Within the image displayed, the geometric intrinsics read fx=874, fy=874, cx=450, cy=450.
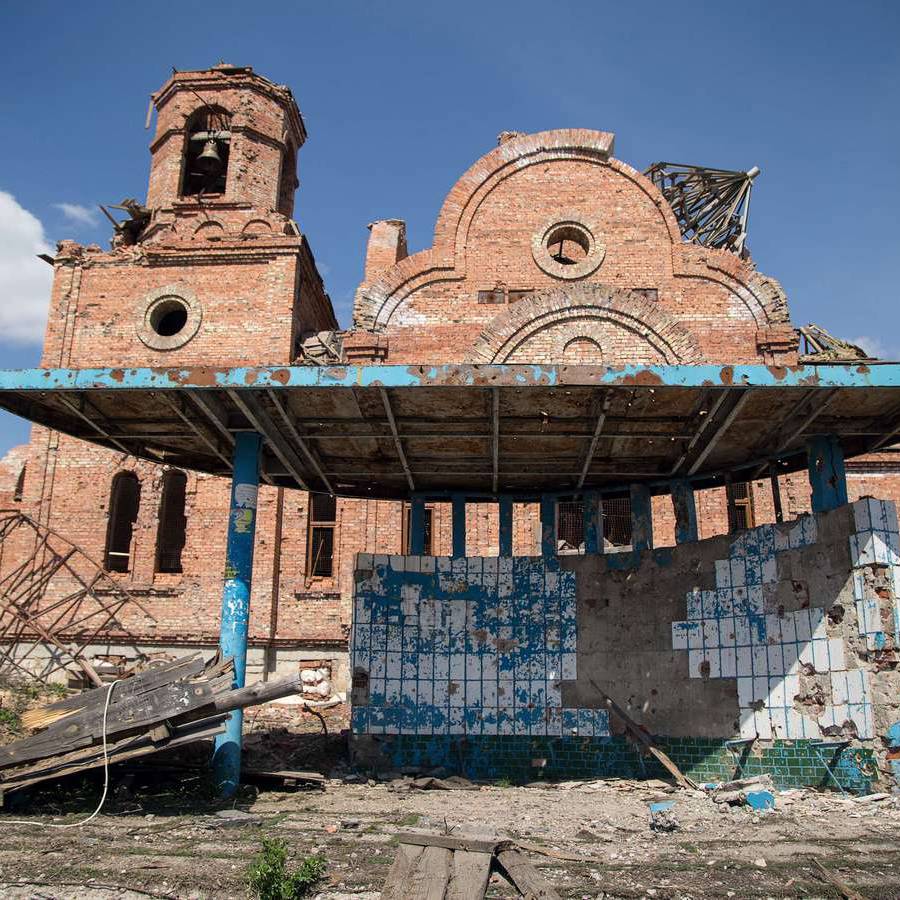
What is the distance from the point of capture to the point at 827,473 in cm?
954

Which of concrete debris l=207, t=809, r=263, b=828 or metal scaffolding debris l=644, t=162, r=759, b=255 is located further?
metal scaffolding debris l=644, t=162, r=759, b=255

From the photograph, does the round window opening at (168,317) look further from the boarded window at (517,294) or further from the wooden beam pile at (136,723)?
the wooden beam pile at (136,723)

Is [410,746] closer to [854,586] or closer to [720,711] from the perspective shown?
[720,711]

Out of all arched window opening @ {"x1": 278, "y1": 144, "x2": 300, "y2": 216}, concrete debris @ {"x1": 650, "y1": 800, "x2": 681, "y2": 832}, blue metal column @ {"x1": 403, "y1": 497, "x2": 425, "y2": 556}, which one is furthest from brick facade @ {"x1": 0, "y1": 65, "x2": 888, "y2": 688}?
concrete debris @ {"x1": 650, "y1": 800, "x2": 681, "y2": 832}

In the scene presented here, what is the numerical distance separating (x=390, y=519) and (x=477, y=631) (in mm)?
6559

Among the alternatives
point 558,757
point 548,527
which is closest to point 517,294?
point 548,527

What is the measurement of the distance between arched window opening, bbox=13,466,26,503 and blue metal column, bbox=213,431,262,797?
1145 centimetres

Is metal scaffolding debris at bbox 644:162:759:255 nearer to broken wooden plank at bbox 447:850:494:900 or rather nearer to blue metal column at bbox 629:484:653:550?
blue metal column at bbox 629:484:653:550

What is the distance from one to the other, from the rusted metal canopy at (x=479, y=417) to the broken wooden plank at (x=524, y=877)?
4209mm

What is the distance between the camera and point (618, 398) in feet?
29.9

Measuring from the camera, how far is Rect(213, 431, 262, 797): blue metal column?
8.77 meters

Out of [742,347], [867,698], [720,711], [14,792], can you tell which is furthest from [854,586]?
[742,347]

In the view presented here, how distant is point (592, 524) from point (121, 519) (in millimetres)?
11792

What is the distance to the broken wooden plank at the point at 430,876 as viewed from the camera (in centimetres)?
512
